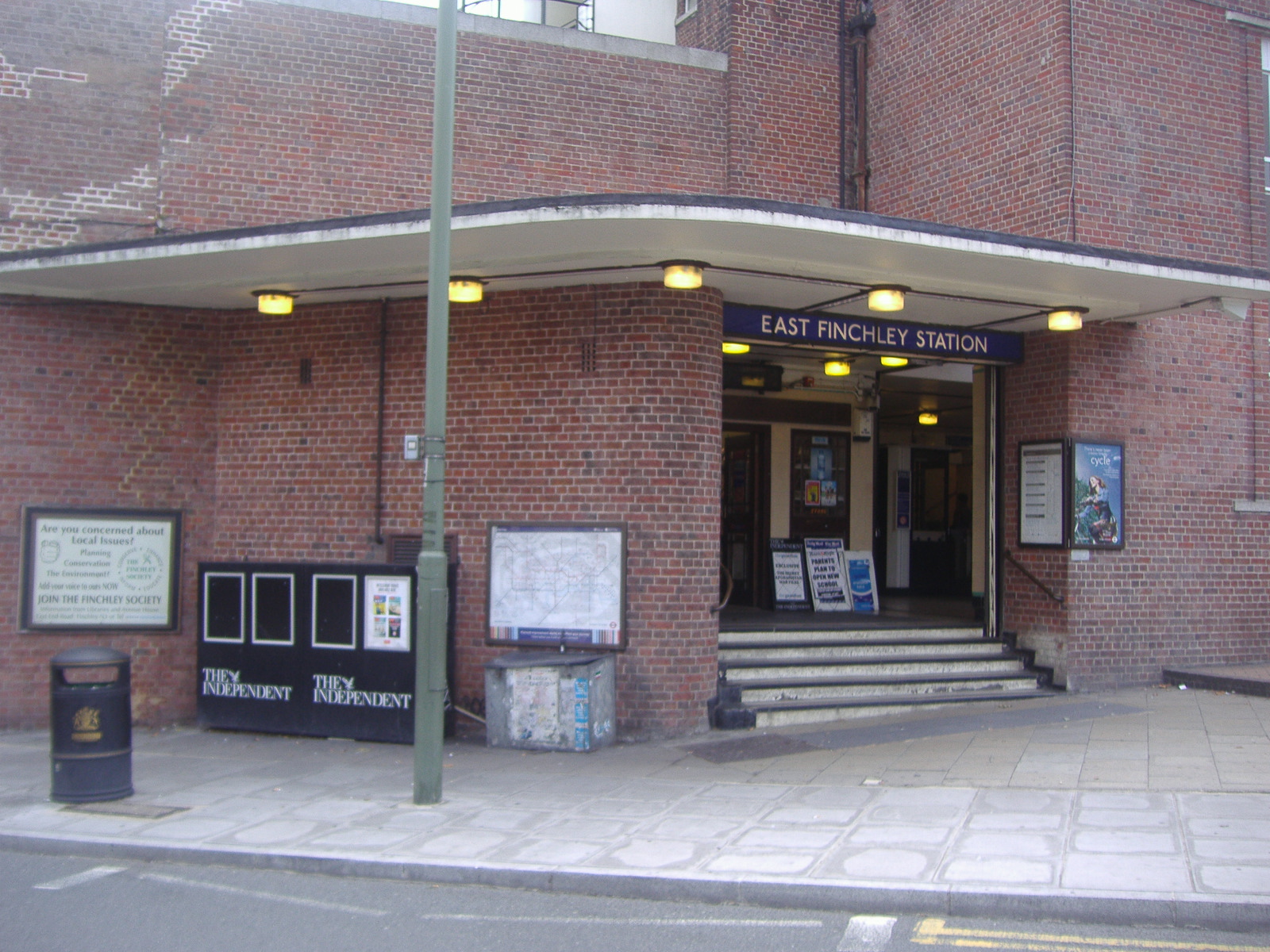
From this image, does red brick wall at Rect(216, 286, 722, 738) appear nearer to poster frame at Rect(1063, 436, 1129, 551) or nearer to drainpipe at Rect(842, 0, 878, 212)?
poster frame at Rect(1063, 436, 1129, 551)

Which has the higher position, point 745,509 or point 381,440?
point 381,440

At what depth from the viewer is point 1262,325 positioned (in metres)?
13.2

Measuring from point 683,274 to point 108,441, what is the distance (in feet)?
19.8

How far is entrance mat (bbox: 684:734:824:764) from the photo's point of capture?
30.5ft

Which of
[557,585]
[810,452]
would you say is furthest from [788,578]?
[557,585]

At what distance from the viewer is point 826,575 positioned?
1548cm

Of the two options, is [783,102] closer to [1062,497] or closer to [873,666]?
[1062,497]

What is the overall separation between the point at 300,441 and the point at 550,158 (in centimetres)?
426

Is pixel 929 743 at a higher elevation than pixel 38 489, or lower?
lower

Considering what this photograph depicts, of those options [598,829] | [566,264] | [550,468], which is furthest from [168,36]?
[598,829]

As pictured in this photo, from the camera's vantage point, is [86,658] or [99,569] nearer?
[86,658]

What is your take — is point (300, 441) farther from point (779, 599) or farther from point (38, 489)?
point (779, 599)

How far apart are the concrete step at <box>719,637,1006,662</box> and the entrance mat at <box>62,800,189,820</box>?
531 cm

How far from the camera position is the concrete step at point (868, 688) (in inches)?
422
